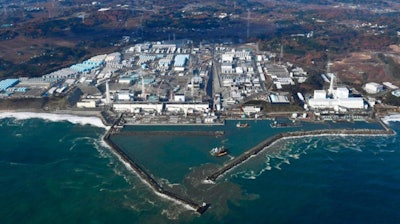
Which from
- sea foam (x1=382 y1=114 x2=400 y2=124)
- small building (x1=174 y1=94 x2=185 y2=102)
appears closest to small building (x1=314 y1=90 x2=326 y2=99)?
sea foam (x1=382 y1=114 x2=400 y2=124)

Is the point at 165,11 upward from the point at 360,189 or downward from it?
upward

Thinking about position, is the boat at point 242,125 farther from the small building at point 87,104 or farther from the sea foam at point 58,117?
the small building at point 87,104

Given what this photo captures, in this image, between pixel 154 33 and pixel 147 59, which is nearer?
pixel 147 59

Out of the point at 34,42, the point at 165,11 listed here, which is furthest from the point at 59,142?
the point at 165,11

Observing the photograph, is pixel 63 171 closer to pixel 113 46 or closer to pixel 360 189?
pixel 360 189

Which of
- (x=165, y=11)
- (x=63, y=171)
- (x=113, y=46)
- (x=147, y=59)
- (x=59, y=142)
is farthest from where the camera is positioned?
(x=165, y=11)

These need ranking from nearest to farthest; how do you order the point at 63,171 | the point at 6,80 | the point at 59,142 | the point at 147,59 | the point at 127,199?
1. the point at 127,199
2. the point at 63,171
3. the point at 59,142
4. the point at 6,80
5. the point at 147,59
